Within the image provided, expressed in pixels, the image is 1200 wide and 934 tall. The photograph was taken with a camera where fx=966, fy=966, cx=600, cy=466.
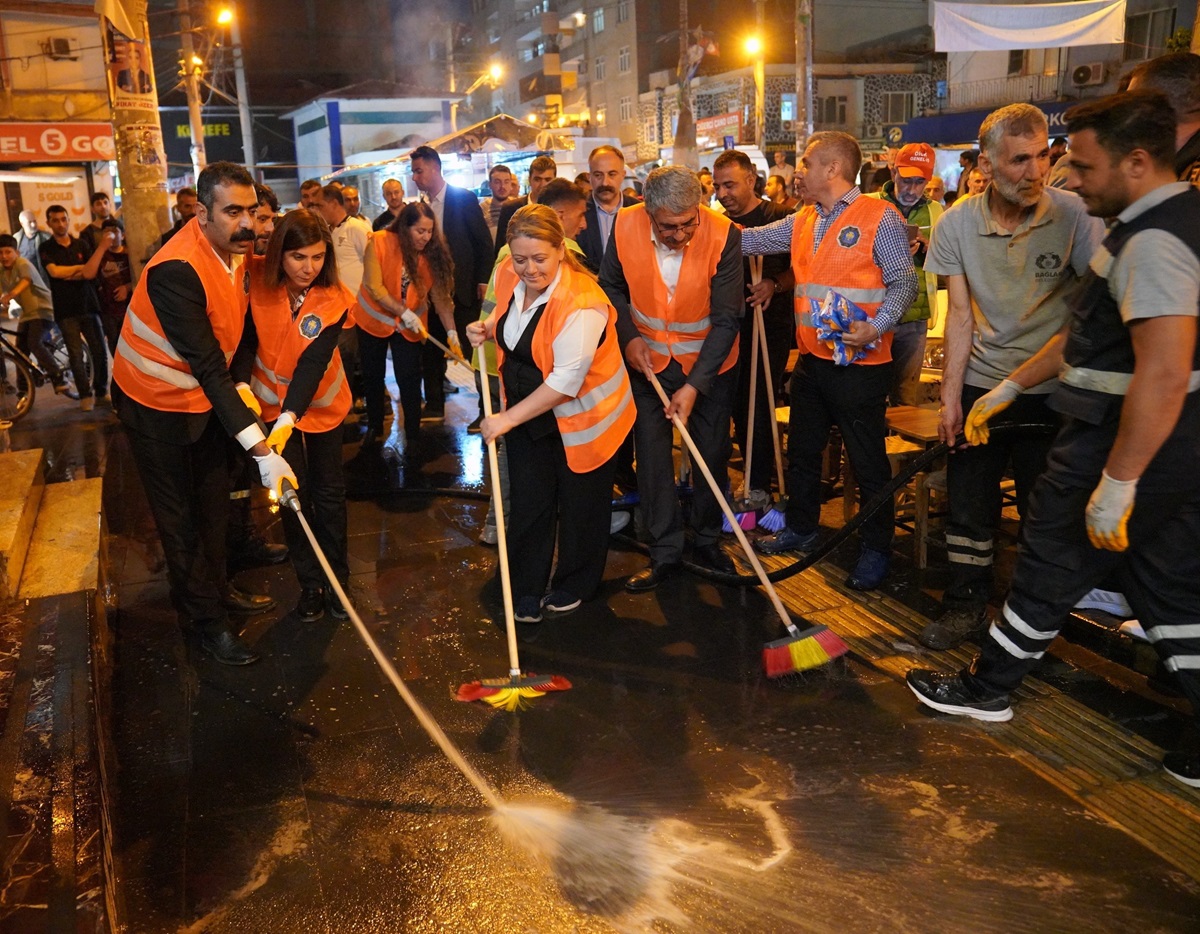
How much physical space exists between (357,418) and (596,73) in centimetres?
3813

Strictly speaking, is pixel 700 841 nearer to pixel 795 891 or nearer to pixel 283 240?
pixel 795 891

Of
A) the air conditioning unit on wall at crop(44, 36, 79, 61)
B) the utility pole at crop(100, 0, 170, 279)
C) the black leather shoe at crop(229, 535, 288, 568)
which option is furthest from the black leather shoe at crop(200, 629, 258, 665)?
the air conditioning unit on wall at crop(44, 36, 79, 61)

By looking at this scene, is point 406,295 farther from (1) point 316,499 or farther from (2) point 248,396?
(2) point 248,396

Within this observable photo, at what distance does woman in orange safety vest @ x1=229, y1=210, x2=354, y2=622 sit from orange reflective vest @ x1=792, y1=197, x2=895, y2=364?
214cm

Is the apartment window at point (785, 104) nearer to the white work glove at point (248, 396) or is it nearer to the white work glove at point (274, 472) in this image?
the white work glove at point (248, 396)

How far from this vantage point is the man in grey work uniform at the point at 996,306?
3635mm

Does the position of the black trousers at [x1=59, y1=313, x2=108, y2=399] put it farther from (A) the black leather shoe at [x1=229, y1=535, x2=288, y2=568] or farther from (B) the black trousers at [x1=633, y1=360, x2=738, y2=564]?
(B) the black trousers at [x1=633, y1=360, x2=738, y2=564]

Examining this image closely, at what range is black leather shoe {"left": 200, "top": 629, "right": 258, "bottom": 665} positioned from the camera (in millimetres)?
4066

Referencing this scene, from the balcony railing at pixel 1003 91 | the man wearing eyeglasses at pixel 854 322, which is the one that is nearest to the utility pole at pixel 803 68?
the balcony railing at pixel 1003 91

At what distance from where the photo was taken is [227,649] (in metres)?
4.08

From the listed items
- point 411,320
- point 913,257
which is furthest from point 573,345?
point 913,257

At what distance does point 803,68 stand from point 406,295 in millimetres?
16363

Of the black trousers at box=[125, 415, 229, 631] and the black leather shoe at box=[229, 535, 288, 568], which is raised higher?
the black trousers at box=[125, 415, 229, 631]

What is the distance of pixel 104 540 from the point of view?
5.28 meters
